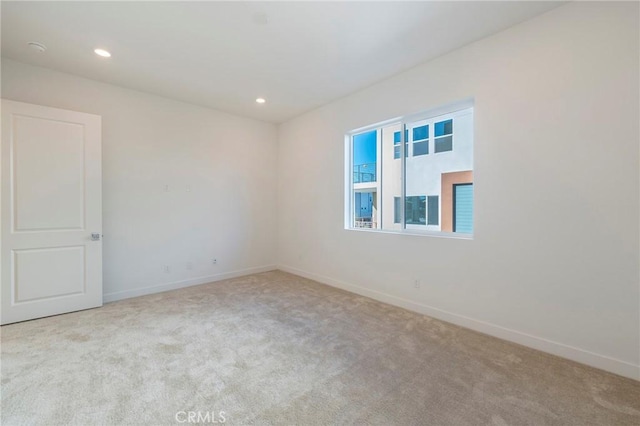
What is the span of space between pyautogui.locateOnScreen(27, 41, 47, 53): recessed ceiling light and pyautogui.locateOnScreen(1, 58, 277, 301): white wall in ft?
1.74

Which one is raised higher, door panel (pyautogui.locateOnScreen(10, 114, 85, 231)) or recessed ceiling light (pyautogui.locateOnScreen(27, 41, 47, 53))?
recessed ceiling light (pyautogui.locateOnScreen(27, 41, 47, 53))

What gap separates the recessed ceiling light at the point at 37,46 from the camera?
2764 mm

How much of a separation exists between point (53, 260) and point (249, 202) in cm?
280

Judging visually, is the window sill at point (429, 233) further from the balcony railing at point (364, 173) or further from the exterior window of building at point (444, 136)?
the exterior window of building at point (444, 136)

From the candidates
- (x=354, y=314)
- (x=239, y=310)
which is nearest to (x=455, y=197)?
(x=354, y=314)

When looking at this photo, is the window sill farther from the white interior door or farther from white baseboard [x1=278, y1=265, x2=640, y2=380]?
the white interior door

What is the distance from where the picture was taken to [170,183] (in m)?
4.21

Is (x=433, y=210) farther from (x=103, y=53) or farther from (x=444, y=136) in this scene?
(x=103, y=53)

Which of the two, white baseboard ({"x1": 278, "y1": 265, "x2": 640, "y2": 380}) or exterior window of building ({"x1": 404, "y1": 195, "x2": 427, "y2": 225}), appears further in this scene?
exterior window of building ({"x1": 404, "y1": 195, "x2": 427, "y2": 225})

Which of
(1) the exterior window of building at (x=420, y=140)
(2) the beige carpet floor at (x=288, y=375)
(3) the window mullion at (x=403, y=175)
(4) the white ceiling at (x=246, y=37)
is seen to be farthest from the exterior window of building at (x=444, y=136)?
(2) the beige carpet floor at (x=288, y=375)

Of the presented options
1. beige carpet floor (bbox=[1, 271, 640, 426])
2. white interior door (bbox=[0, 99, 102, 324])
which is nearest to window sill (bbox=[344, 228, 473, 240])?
beige carpet floor (bbox=[1, 271, 640, 426])

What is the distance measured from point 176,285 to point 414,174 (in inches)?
156

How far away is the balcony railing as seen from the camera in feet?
13.8

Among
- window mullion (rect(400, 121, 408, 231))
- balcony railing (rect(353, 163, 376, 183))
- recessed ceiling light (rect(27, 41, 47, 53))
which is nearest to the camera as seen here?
recessed ceiling light (rect(27, 41, 47, 53))
